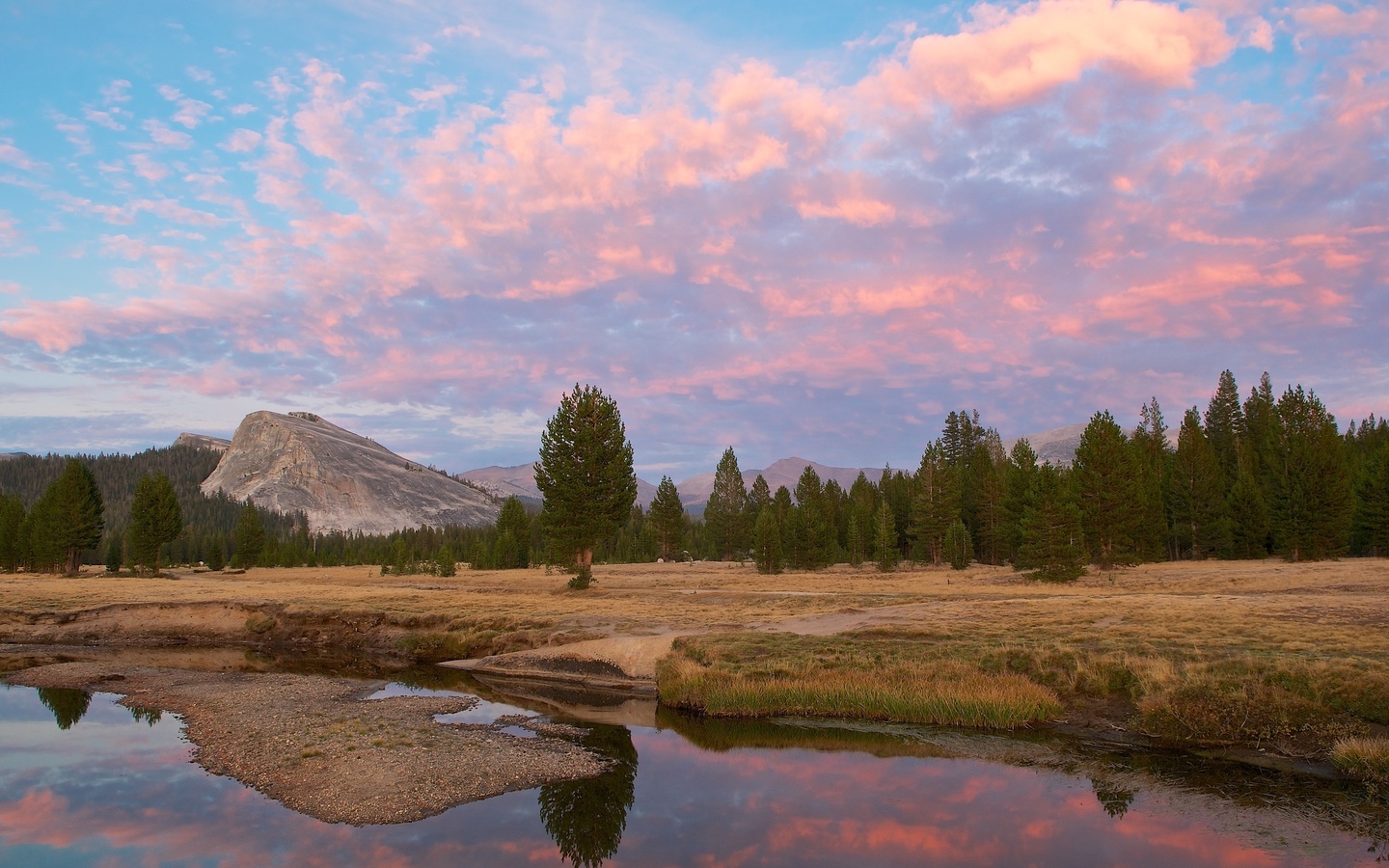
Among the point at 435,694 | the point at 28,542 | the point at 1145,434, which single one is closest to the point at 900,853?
the point at 435,694

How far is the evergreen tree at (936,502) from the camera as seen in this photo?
86.4m

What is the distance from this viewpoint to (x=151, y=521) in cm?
8338

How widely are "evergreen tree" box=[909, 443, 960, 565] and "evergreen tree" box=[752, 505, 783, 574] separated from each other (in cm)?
1659

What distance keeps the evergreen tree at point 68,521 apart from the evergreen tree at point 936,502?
94578mm

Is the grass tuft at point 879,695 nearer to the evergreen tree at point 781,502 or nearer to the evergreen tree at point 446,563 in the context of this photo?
the evergreen tree at point 446,563

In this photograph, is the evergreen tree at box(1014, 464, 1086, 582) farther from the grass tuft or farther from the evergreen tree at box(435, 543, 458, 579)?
the evergreen tree at box(435, 543, 458, 579)

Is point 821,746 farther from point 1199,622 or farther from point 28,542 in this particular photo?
point 28,542

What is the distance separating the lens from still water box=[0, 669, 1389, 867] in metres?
13.6

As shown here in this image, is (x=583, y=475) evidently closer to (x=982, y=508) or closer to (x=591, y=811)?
(x=591, y=811)

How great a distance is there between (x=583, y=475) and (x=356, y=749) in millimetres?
36654

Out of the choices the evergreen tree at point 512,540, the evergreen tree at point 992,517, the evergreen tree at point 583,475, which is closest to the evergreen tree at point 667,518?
the evergreen tree at point 512,540

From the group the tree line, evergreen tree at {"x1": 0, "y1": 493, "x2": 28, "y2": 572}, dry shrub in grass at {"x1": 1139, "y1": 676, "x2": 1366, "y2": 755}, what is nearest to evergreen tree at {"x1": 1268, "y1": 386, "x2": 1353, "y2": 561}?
the tree line

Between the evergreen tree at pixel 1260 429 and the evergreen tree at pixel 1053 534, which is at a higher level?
the evergreen tree at pixel 1260 429

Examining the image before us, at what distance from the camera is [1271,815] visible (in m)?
14.4
